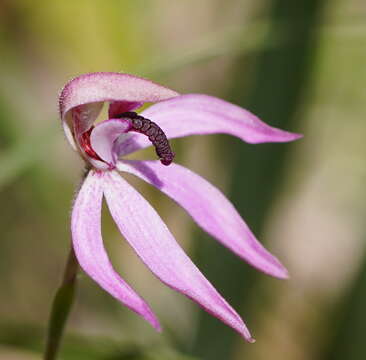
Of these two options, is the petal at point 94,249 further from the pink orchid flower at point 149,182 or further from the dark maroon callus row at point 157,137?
the dark maroon callus row at point 157,137

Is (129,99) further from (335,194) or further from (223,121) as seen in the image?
(335,194)

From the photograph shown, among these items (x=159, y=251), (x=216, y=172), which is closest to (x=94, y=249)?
(x=159, y=251)

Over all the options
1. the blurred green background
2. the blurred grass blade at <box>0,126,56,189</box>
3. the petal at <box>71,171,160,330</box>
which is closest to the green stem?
the petal at <box>71,171,160,330</box>

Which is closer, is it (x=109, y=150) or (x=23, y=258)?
(x=109, y=150)

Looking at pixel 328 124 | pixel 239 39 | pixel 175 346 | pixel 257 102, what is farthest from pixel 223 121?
pixel 328 124

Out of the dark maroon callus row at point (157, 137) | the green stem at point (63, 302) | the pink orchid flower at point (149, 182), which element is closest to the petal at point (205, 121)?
the pink orchid flower at point (149, 182)

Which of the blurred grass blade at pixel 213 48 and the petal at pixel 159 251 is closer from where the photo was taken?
the petal at pixel 159 251
